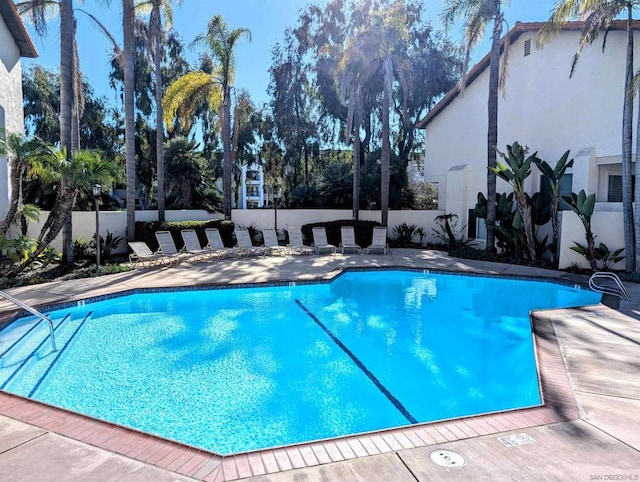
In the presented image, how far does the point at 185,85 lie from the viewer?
55.1 feet

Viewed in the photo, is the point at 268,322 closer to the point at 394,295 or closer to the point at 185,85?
the point at 394,295

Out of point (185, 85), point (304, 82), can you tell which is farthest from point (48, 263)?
point (304, 82)

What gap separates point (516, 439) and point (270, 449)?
6.38 ft

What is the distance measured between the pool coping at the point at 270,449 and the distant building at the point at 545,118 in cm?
1215

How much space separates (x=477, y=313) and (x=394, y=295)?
2175 mm

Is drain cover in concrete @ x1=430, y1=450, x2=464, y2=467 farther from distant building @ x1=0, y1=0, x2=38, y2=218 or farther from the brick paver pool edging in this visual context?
distant building @ x1=0, y1=0, x2=38, y2=218

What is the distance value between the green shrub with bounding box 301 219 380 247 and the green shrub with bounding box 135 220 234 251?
11.3 ft

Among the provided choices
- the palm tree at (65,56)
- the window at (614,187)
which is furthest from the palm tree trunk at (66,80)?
the window at (614,187)

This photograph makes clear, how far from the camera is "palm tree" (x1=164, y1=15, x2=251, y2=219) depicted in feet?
55.0

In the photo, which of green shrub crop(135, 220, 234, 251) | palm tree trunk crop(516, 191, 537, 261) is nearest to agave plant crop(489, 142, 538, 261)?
palm tree trunk crop(516, 191, 537, 261)

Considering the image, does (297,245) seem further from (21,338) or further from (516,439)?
(516,439)

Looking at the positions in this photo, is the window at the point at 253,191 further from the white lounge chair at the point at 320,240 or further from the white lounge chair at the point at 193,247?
the white lounge chair at the point at 193,247

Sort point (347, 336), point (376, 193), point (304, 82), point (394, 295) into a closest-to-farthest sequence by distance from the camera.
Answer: point (347, 336) → point (394, 295) → point (376, 193) → point (304, 82)

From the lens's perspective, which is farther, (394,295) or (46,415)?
(394,295)
